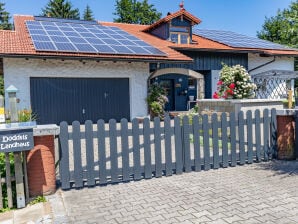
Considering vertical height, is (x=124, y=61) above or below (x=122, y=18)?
below

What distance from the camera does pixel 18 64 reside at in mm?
12438

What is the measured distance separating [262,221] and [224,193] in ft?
3.56

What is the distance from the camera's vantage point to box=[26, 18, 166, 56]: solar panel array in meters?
12.9

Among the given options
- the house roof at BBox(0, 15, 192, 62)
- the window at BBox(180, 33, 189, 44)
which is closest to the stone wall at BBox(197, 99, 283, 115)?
the house roof at BBox(0, 15, 192, 62)

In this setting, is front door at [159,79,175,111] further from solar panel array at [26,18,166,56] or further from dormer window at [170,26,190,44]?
solar panel array at [26,18,166,56]

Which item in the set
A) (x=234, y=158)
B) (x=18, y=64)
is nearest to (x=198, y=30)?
(x=18, y=64)

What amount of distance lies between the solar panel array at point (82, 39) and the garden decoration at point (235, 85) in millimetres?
3699

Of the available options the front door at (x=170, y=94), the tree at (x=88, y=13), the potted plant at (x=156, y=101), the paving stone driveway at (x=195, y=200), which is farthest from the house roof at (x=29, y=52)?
the tree at (x=88, y=13)

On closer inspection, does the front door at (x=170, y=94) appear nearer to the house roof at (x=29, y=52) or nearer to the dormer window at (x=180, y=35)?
the house roof at (x=29, y=52)

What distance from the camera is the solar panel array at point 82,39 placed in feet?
42.4

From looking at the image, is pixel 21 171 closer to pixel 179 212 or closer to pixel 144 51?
pixel 179 212

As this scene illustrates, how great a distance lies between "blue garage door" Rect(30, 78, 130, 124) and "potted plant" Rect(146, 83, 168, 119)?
1168 millimetres

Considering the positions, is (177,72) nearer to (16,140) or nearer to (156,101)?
(156,101)

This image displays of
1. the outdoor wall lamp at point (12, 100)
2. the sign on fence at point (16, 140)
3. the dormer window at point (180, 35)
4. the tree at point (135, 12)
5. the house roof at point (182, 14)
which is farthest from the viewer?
the tree at point (135, 12)
